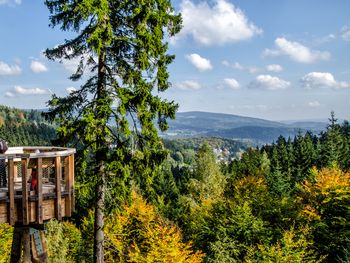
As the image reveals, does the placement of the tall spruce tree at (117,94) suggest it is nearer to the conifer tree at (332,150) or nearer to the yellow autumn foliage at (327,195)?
the yellow autumn foliage at (327,195)

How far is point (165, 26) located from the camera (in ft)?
41.2

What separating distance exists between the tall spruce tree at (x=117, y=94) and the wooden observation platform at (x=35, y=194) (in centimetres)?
202

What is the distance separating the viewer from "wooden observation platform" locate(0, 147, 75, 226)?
8508mm

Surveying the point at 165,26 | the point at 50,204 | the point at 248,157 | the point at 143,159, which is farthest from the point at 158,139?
the point at 248,157

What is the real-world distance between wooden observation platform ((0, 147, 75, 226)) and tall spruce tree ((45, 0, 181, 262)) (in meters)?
2.02

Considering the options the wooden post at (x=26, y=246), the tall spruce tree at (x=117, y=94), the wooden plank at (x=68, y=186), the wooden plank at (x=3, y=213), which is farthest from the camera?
the tall spruce tree at (x=117, y=94)

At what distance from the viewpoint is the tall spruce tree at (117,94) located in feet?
37.7

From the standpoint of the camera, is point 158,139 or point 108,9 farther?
point 158,139

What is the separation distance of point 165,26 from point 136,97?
8.39ft

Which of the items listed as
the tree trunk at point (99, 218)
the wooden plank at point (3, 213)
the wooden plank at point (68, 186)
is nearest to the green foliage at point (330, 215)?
the tree trunk at point (99, 218)

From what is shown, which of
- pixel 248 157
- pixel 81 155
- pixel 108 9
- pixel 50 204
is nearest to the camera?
pixel 50 204

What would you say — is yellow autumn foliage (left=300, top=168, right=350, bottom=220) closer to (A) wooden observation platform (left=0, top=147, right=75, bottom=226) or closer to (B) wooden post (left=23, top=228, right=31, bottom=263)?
(A) wooden observation platform (left=0, top=147, right=75, bottom=226)

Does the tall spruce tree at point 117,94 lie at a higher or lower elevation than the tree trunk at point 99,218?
higher

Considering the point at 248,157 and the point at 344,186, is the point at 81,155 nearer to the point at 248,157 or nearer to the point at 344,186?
the point at 344,186
